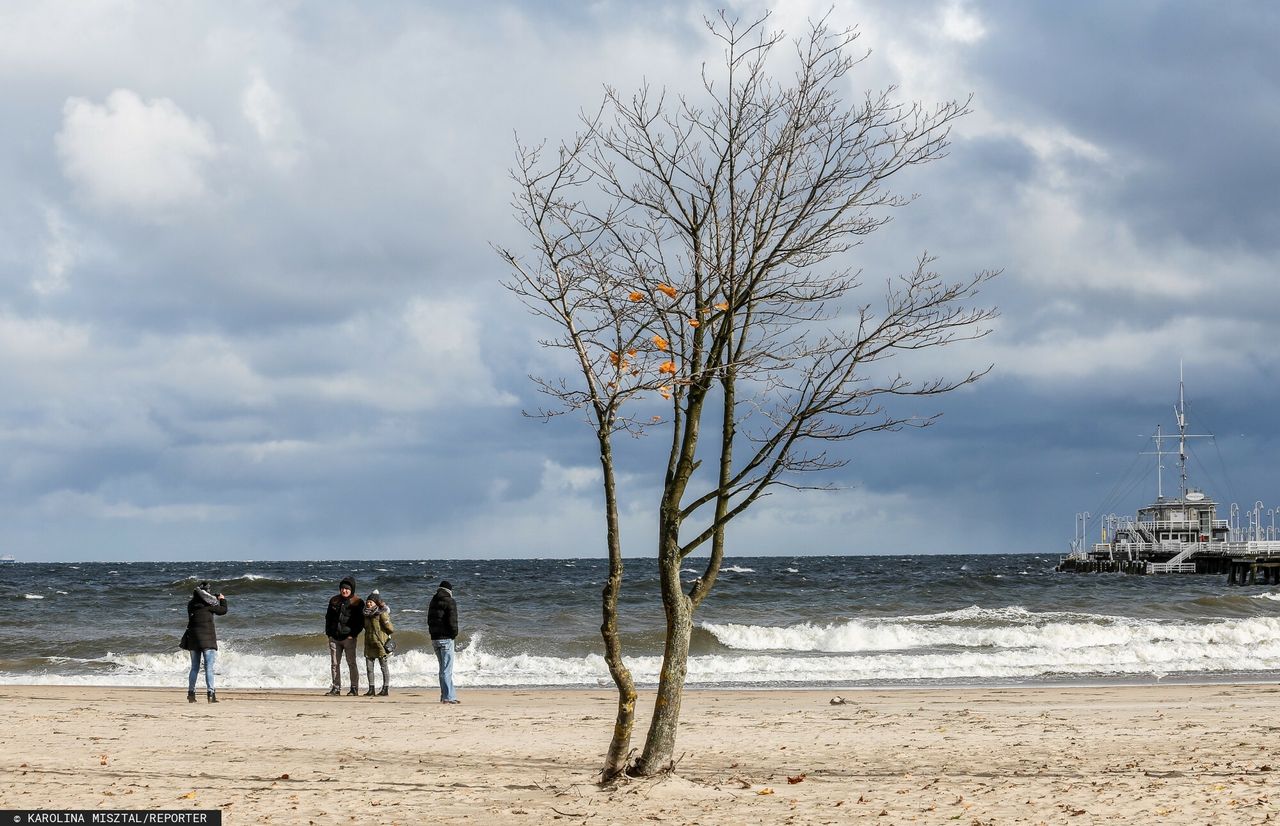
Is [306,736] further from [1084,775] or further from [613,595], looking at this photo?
[1084,775]

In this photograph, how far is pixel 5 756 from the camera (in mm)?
11773

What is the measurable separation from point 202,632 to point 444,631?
11.9 ft

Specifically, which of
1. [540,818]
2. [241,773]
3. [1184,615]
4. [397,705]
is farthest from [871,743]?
[1184,615]

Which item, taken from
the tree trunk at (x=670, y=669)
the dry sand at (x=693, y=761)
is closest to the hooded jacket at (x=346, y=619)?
→ the dry sand at (x=693, y=761)

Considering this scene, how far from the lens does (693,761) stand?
11086 millimetres

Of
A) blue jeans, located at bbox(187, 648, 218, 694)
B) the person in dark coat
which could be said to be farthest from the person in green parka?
blue jeans, located at bbox(187, 648, 218, 694)

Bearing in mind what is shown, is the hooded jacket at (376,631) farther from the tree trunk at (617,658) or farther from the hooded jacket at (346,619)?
the tree trunk at (617,658)

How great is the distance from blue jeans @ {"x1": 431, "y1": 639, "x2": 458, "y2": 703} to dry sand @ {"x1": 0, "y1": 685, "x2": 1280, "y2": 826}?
709 mm

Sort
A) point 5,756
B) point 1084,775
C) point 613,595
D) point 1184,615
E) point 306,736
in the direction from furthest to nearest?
point 1184,615 < point 306,736 < point 5,756 < point 1084,775 < point 613,595

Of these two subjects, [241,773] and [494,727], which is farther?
[494,727]

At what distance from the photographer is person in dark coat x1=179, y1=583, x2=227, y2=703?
17.4 meters

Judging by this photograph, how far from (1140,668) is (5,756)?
20850mm

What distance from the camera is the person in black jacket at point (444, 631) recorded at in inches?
705

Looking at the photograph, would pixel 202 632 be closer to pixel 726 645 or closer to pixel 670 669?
pixel 670 669
